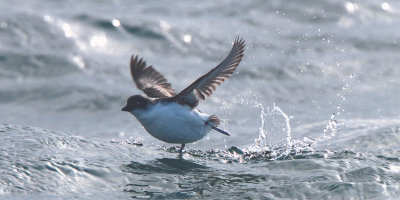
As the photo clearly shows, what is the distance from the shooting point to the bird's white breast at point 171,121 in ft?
25.8

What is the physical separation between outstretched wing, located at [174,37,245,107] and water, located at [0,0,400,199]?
89 centimetres

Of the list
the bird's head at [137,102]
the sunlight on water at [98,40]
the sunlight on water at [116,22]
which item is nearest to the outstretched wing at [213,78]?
the bird's head at [137,102]

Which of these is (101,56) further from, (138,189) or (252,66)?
(138,189)

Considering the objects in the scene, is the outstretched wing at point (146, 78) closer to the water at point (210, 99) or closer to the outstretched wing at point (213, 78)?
the water at point (210, 99)

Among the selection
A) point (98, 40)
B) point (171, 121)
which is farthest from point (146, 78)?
point (98, 40)

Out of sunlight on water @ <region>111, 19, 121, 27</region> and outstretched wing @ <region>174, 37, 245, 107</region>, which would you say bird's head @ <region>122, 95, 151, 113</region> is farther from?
sunlight on water @ <region>111, 19, 121, 27</region>

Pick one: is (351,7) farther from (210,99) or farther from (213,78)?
(213,78)

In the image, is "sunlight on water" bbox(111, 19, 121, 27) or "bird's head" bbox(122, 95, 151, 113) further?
"sunlight on water" bbox(111, 19, 121, 27)

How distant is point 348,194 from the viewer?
6.96m

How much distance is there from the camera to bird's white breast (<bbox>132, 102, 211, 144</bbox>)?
25.8 feet

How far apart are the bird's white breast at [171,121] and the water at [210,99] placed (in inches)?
16.9

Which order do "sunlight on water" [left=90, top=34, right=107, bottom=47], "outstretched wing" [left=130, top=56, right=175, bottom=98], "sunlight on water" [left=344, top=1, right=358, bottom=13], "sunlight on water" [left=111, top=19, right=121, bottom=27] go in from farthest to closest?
"sunlight on water" [left=344, top=1, right=358, bottom=13] < "sunlight on water" [left=111, top=19, right=121, bottom=27] < "sunlight on water" [left=90, top=34, right=107, bottom=47] < "outstretched wing" [left=130, top=56, right=175, bottom=98]

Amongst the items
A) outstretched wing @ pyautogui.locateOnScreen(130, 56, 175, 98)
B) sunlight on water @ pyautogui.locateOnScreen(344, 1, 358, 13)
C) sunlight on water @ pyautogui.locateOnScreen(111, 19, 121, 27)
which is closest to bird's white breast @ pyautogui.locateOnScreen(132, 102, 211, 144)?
outstretched wing @ pyautogui.locateOnScreen(130, 56, 175, 98)

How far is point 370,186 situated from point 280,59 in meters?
8.06
